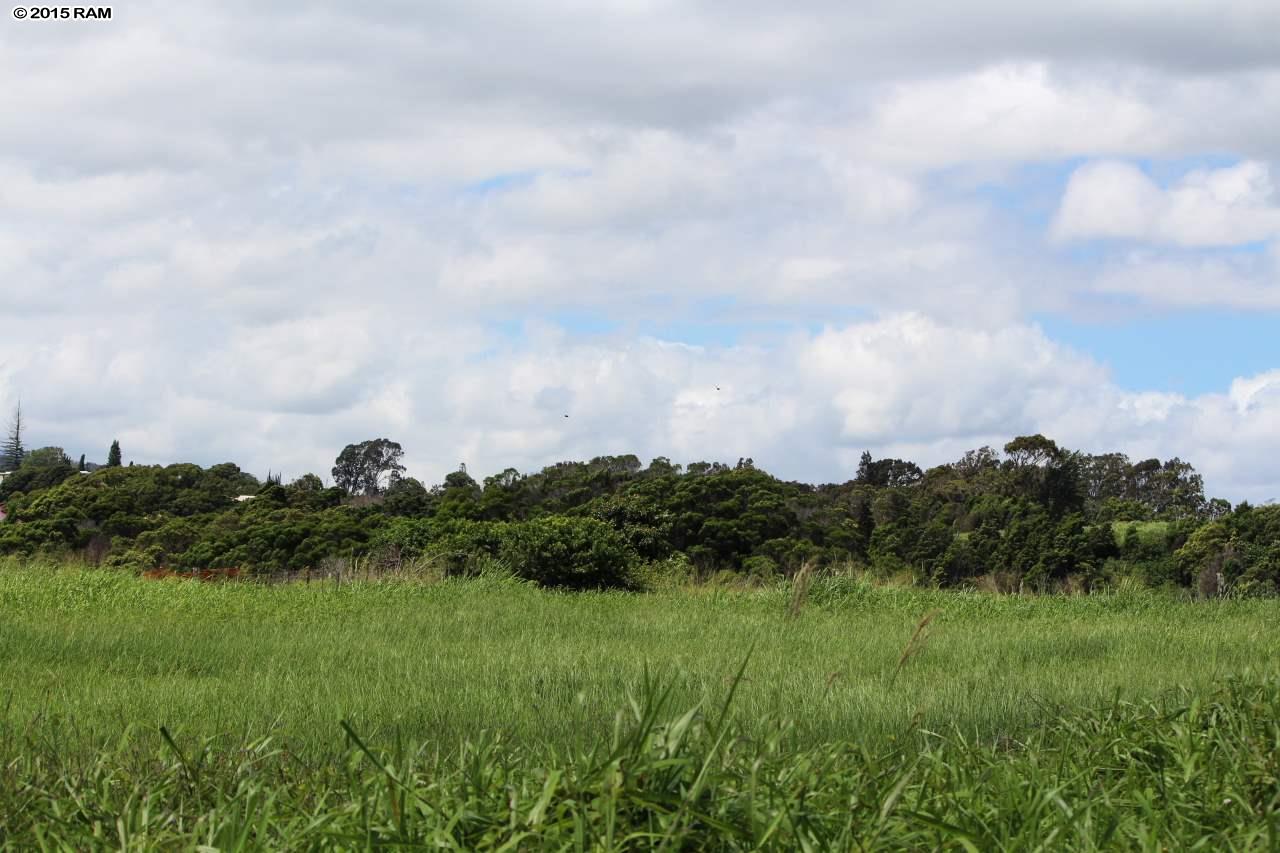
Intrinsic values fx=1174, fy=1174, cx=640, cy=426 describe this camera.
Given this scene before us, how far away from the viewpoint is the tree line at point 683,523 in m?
24.6

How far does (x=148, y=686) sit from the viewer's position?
24.5 ft

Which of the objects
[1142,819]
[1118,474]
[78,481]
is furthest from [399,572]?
[1118,474]

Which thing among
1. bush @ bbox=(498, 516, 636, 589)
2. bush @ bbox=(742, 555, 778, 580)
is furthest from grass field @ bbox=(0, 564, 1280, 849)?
bush @ bbox=(742, 555, 778, 580)

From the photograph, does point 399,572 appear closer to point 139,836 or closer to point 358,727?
point 358,727

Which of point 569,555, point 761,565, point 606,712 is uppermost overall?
point 569,555

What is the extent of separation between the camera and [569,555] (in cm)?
1609

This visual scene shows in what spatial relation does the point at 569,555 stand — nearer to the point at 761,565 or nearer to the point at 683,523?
the point at 761,565

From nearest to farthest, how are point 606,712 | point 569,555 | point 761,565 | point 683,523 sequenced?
point 606,712 → point 569,555 → point 761,565 → point 683,523

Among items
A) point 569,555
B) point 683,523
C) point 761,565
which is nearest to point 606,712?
point 569,555

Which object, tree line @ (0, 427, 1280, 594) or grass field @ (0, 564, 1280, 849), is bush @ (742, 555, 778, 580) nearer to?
tree line @ (0, 427, 1280, 594)

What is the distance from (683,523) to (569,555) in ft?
44.0

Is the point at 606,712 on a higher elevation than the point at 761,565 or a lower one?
lower

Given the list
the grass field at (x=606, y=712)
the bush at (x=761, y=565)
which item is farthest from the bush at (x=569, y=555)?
the bush at (x=761, y=565)

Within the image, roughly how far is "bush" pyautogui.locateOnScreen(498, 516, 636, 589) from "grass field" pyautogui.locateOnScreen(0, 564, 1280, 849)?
165 centimetres
